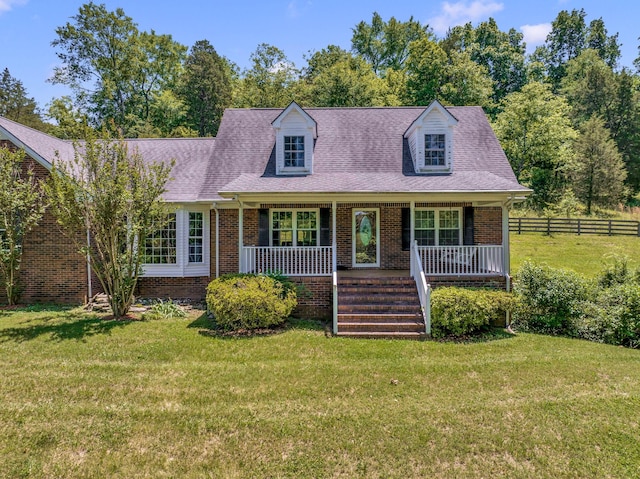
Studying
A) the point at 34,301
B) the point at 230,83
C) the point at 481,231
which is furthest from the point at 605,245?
the point at 230,83

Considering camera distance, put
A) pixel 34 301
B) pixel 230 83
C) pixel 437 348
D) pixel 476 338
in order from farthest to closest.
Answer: pixel 230 83 < pixel 34 301 < pixel 476 338 < pixel 437 348

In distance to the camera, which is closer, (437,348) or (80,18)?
(437,348)

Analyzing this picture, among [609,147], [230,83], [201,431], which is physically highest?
[230,83]

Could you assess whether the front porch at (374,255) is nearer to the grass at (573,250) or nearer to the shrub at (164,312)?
the shrub at (164,312)

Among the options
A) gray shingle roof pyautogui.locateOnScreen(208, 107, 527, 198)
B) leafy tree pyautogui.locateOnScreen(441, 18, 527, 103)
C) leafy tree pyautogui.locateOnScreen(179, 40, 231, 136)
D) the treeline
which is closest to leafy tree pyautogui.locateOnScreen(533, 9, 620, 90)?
leafy tree pyautogui.locateOnScreen(441, 18, 527, 103)

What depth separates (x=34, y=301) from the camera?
38.6 ft

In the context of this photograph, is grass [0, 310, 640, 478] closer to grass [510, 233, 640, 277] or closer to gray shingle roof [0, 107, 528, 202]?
gray shingle roof [0, 107, 528, 202]

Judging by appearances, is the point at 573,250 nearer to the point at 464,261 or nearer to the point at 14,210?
the point at 464,261

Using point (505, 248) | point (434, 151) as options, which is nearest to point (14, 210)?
point (434, 151)

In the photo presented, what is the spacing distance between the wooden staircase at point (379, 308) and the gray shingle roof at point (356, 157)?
276 centimetres

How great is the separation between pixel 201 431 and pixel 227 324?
4227 millimetres

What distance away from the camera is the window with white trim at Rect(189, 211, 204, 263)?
12805 millimetres

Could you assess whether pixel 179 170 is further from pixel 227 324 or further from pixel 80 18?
pixel 80 18

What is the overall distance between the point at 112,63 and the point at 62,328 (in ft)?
103
